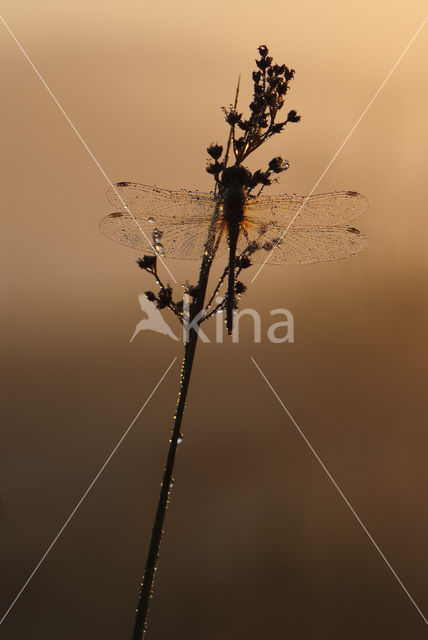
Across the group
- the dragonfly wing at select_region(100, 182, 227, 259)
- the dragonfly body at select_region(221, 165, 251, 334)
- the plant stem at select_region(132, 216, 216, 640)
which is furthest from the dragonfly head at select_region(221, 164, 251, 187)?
the plant stem at select_region(132, 216, 216, 640)

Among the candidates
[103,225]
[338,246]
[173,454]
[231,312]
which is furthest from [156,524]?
[338,246]

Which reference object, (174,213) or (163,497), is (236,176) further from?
(163,497)

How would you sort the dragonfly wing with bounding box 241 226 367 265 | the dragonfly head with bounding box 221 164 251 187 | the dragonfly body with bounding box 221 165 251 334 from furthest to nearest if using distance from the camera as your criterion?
the dragonfly wing with bounding box 241 226 367 265, the dragonfly body with bounding box 221 165 251 334, the dragonfly head with bounding box 221 164 251 187

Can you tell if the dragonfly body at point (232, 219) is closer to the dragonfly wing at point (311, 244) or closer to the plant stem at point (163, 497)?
the dragonfly wing at point (311, 244)

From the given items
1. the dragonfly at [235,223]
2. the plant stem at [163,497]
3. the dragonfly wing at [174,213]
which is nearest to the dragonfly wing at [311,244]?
the dragonfly at [235,223]

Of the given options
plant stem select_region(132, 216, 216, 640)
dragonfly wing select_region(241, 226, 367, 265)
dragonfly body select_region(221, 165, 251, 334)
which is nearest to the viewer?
plant stem select_region(132, 216, 216, 640)

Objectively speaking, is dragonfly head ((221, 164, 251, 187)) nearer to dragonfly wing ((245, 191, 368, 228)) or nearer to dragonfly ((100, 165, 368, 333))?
dragonfly ((100, 165, 368, 333))

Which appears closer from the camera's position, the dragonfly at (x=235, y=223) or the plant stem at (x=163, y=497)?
the plant stem at (x=163, y=497)

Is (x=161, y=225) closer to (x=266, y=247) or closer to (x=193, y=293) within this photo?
(x=266, y=247)
